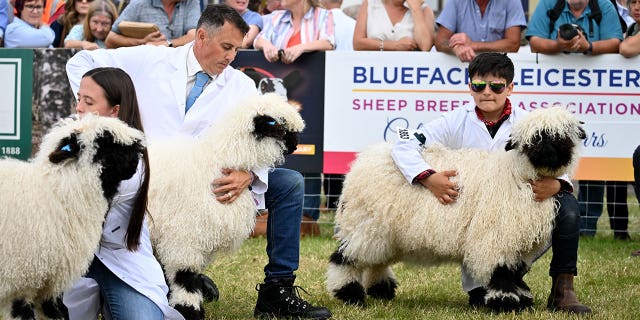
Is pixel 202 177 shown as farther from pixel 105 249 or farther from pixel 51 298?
pixel 51 298

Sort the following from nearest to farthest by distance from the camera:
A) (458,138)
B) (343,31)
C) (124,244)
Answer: (124,244), (458,138), (343,31)

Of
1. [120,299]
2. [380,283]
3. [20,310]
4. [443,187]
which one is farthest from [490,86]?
[20,310]

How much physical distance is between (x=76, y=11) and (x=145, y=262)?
5338 mm

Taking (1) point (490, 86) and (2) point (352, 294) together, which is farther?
(2) point (352, 294)

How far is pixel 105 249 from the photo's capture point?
4578mm

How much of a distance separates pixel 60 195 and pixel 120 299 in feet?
2.45

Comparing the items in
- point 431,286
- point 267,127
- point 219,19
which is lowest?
point 431,286

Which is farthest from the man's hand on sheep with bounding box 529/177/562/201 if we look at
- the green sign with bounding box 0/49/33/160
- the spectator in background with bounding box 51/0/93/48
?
the spectator in background with bounding box 51/0/93/48

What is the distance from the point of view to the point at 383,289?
6121 millimetres

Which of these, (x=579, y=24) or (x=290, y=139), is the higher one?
(x=579, y=24)

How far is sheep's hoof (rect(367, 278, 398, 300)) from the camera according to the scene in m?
6.12

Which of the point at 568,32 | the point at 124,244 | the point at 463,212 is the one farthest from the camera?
the point at 568,32

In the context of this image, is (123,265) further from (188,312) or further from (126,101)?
(126,101)

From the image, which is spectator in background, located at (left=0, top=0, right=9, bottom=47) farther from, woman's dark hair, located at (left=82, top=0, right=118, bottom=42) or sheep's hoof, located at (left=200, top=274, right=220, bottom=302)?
sheep's hoof, located at (left=200, top=274, right=220, bottom=302)
